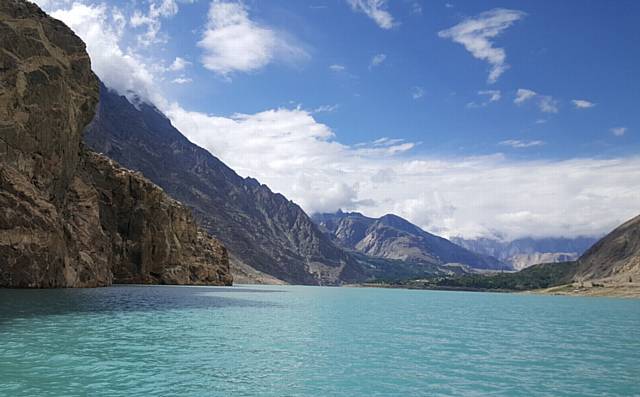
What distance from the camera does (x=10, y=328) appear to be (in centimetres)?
3678

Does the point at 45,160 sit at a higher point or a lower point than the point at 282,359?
higher

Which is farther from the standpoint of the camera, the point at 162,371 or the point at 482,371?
the point at 482,371

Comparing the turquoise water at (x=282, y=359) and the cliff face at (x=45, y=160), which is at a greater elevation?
the cliff face at (x=45, y=160)

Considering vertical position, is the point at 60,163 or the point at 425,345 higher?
the point at 60,163

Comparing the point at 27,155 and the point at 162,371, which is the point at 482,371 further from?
the point at 27,155

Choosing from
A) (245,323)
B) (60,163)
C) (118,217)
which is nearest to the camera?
(245,323)

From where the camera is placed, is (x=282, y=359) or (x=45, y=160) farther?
(x=45, y=160)

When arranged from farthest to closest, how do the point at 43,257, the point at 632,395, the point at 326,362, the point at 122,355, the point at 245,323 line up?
the point at 43,257 → the point at 245,323 → the point at 326,362 → the point at 122,355 → the point at 632,395

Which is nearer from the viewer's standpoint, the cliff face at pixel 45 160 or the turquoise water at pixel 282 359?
the turquoise water at pixel 282 359

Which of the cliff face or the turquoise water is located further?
the cliff face

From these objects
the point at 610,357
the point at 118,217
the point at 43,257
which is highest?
the point at 118,217

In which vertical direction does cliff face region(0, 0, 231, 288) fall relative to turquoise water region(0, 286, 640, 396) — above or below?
above

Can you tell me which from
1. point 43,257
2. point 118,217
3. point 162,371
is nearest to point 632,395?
point 162,371

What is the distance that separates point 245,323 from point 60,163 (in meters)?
69.5
